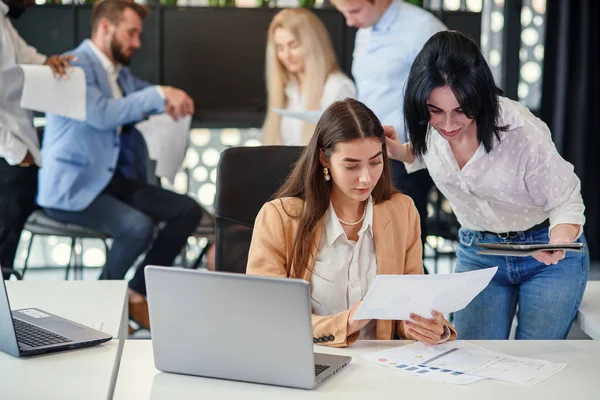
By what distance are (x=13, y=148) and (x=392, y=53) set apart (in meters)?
1.58

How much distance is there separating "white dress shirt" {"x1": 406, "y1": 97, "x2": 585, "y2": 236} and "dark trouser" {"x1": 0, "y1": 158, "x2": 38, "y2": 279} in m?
2.08

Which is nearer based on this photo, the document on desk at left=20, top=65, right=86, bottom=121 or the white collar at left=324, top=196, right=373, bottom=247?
the white collar at left=324, top=196, right=373, bottom=247

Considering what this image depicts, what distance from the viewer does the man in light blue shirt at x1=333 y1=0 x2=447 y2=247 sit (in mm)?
3082

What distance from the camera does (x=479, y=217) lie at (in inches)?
80.7

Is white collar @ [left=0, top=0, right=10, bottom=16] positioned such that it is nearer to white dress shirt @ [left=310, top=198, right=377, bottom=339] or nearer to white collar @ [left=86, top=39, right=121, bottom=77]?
white collar @ [left=86, top=39, right=121, bottom=77]

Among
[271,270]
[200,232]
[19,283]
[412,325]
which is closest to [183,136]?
[200,232]

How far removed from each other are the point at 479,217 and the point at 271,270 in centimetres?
57

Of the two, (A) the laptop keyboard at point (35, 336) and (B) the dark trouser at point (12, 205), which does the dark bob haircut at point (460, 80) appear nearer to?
(A) the laptop keyboard at point (35, 336)

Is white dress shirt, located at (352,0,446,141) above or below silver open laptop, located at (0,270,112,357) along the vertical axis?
above

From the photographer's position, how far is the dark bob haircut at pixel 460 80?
182 centimetres

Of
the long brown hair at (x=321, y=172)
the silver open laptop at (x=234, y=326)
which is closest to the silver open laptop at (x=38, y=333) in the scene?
the silver open laptop at (x=234, y=326)

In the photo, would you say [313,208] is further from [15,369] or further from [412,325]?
[15,369]

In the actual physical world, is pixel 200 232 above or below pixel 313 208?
below

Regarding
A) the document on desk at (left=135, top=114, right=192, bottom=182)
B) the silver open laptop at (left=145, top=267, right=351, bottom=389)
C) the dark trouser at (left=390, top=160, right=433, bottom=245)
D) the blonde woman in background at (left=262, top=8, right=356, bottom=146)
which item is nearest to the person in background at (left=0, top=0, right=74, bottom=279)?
the document on desk at (left=135, top=114, right=192, bottom=182)
